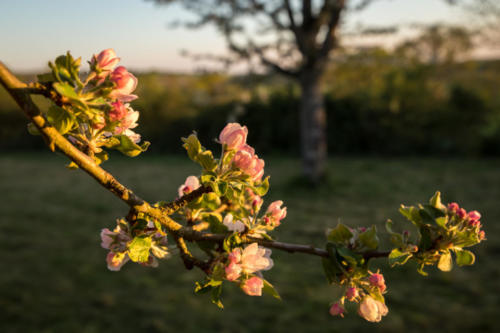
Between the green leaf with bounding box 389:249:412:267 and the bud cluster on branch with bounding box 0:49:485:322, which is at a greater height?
the bud cluster on branch with bounding box 0:49:485:322

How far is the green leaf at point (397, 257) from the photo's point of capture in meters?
0.81

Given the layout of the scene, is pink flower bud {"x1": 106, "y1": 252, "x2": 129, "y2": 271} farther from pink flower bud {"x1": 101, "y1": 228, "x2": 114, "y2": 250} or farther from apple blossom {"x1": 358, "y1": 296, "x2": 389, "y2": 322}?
apple blossom {"x1": 358, "y1": 296, "x2": 389, "y2": 322}

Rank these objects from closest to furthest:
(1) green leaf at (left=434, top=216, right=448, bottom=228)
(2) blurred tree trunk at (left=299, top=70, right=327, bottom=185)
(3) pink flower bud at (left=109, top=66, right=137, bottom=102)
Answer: (3) pink flower bud at (left=109, top=66, right=137, bottom=102), (1) green leaf at (left=434, top=216, right=448, bottom=228), (2) blurred tree trunk at (left=299, top=70, right=327, bottom=185)

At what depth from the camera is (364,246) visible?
0.85m

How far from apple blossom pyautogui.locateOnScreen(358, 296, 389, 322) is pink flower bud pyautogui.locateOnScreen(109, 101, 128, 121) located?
0.54 m

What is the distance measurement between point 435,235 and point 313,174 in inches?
299

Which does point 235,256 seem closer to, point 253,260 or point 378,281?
point 253,260

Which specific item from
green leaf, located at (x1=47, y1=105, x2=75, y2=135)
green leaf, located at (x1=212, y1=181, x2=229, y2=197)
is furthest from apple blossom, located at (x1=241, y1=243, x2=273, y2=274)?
green leaf, located at (x1=47, y1=105, x2=75, y2=135)

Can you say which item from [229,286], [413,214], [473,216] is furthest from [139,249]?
[229,286]

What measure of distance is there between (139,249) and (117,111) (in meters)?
0.22

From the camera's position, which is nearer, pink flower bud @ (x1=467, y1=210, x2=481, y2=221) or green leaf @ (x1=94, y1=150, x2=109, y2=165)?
green leaf @ (x1=94, y1=150, x2=109, y2=165)

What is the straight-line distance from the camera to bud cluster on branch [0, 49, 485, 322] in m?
0.56

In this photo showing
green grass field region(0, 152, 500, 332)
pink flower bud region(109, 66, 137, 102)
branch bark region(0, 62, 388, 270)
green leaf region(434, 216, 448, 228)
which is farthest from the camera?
green grass field region(0, 152, 500, 332)

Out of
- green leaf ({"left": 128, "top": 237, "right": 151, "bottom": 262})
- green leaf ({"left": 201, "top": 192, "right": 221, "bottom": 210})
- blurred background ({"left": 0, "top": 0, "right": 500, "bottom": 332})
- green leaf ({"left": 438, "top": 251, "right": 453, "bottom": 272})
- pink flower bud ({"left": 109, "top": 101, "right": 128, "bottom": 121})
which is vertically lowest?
blurred background ({"left": 0, "top": 0, "right": 500, "bottom": 332})
